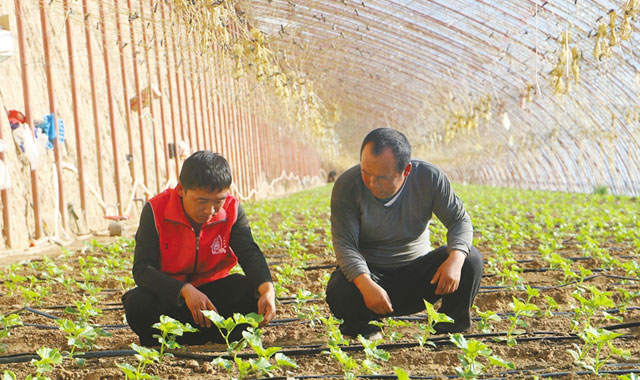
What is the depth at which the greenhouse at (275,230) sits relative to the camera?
2492 millimetres

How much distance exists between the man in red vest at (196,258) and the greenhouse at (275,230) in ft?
0.03

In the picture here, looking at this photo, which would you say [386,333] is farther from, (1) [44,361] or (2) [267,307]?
(1) [44,361]

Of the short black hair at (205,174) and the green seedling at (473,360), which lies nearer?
the green seedling at (473,360)

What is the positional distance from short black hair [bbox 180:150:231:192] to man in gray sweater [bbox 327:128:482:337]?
2.03 feet

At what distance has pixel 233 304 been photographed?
9.02ft

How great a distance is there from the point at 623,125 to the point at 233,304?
13.5 meters

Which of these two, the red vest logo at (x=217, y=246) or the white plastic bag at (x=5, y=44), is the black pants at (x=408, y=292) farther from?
the white plastic bag at (x=5, y=44)

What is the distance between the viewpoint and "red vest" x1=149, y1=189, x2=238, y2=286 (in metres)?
2.66

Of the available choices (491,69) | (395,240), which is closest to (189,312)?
(395,240)

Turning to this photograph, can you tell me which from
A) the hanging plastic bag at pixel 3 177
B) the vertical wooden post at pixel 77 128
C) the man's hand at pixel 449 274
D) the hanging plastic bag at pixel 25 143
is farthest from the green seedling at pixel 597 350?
the vertical wooden post at pixel 77 128

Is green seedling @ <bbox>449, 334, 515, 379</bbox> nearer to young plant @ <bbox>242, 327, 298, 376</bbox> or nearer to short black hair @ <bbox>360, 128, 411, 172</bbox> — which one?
young plant @ <bbox>242, 327, 298, 376</bbox>

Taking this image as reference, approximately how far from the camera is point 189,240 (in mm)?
2680

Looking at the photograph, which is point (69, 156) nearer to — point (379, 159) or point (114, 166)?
point (114, 166)

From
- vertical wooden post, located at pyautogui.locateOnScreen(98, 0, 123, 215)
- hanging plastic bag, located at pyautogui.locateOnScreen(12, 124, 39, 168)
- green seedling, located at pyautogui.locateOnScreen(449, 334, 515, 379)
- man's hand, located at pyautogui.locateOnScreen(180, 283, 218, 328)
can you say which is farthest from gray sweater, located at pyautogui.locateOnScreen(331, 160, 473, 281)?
vertical wooden post, located at pyautogui.locateOnScreen(98, 0, 123, 215)
